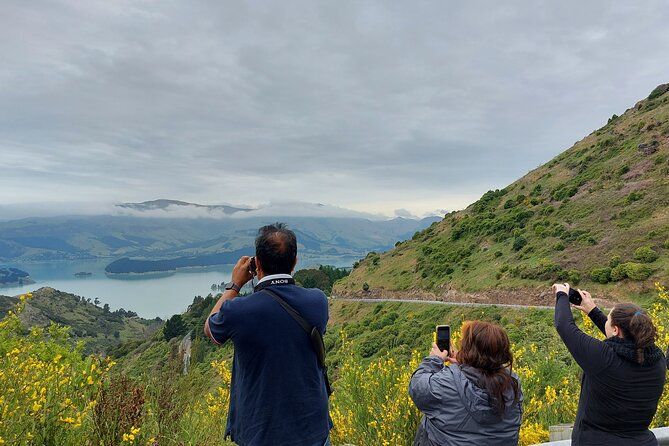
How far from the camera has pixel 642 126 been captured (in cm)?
5119

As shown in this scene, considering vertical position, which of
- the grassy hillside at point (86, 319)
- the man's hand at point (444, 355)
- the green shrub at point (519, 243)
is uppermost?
the green shrub at point (519, 243)

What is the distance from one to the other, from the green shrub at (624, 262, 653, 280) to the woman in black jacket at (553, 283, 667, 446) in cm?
2755

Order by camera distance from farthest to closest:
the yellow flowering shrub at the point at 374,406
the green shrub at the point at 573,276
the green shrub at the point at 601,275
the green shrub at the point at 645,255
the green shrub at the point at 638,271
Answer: the green shrub at the point at 573,276 < the green shrub at the point at 601,275 < the green shrub at the point at 645,255 < the green shrub at the point at 638,271 < the yellow flowering shrub at the point at 374,406

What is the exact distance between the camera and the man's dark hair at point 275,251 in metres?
2.43

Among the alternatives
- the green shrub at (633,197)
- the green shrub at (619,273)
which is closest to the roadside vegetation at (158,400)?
the green shrub at (619,273)

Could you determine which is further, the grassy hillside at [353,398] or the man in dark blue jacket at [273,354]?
the grassy hillside at [353,398]

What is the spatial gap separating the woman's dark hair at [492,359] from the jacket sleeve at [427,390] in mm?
218

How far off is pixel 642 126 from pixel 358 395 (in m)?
62.3

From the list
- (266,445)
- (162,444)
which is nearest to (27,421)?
(162,444)

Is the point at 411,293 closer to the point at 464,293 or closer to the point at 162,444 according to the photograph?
the point at 464,293

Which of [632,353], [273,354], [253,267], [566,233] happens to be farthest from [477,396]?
[566,233]

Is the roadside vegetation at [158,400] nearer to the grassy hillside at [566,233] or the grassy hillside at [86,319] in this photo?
the grassy hillside at [566,233]

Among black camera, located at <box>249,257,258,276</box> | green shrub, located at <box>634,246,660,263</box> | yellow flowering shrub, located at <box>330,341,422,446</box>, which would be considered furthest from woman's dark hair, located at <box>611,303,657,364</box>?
green shrub, located at <box>634,246,660,263</box>

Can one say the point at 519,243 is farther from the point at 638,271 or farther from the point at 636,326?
the point at 636,326
